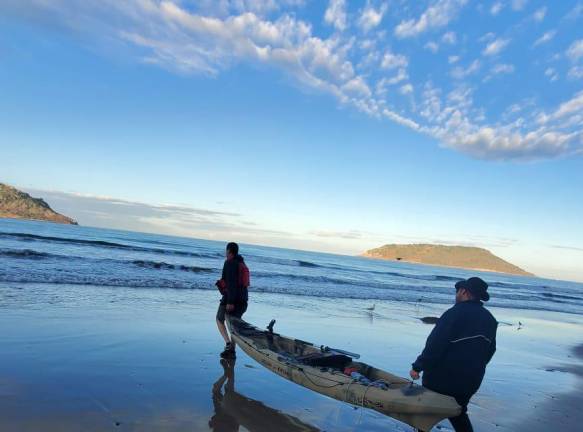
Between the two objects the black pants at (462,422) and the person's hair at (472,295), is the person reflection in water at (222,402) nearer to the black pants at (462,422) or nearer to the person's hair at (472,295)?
the black pants at (462,422)

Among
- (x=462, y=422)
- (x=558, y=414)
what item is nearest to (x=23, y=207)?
(x=558, y=414)

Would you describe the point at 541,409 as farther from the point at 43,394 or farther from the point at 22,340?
the point at 22,340

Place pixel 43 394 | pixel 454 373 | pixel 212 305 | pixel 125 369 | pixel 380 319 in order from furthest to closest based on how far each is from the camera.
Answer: pixel 380 319
pixel 212 305
pixel 125 369
pixel 43 394
pixel 454 373

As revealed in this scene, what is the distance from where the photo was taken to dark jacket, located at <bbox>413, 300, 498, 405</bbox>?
399cm

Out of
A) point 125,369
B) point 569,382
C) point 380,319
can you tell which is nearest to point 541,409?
point 569,382

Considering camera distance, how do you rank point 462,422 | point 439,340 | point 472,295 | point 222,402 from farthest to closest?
1. point 222,402
2. point 462,422
3. point 472,295
4. point 439,340

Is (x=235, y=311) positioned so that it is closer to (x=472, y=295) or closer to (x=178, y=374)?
(x=178, y=374)

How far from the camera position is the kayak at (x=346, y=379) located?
14.3 feet

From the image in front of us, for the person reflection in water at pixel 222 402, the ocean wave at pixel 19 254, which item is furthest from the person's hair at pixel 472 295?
the ocean wave at pixel 19 254

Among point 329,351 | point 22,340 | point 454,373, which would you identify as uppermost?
point 454,373

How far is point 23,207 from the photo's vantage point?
100125mm

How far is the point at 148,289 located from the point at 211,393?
1050 cm

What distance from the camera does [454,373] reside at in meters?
4.07

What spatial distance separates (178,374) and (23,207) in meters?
112
